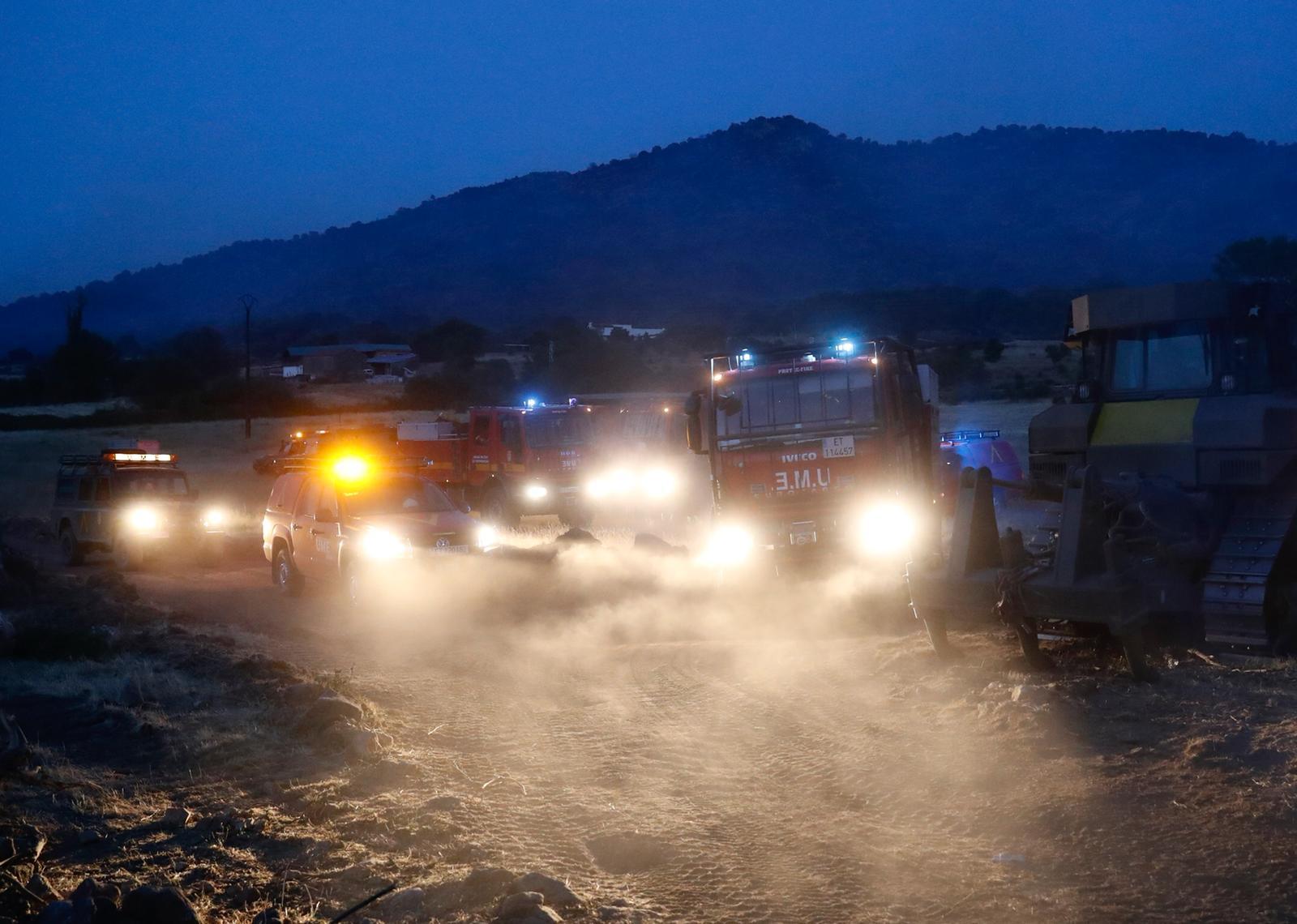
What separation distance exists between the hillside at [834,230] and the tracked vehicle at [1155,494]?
101829 mm

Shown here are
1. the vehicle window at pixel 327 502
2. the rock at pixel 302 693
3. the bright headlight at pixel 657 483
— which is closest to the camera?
the rock at pixel 302 693

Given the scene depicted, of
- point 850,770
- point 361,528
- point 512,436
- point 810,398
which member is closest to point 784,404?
point 810,398

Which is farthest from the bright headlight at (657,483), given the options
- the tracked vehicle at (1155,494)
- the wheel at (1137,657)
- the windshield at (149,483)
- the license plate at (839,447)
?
the wheel at (1137,657)

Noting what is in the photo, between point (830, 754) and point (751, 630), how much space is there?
211 inches

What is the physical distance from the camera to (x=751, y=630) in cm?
1345

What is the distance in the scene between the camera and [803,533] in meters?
A: 15.1

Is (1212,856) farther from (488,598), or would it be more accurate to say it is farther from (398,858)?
(488,598)

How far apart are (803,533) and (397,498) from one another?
550 centimetres

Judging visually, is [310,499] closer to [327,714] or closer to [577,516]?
[577,516]

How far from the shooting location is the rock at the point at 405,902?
5.62 m

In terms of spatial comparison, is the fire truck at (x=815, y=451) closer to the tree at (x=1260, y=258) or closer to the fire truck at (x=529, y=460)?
the fire truck at (x=529, y=460)

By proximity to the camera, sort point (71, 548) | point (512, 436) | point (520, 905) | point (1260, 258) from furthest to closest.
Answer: point (1260, 258) → point (512, 436) → point (71, 548) → point (520, 905)

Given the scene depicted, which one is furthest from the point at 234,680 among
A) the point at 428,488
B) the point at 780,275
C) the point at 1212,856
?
the point at 780,275

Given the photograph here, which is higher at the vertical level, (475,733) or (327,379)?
(327,379)
